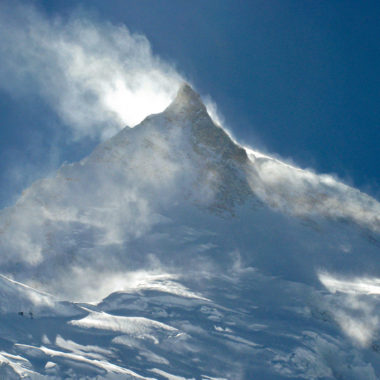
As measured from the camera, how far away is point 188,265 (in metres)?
55.1

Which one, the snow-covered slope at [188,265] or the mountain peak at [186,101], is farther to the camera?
the mountain peak at [186,101]

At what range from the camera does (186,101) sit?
77750mm

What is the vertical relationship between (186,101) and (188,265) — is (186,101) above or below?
above

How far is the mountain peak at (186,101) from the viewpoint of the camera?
7644 centimetres

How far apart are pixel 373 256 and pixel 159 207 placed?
25.3m

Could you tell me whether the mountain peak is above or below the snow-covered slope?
above

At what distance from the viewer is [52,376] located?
1777 inches

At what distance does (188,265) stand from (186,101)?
101 feet

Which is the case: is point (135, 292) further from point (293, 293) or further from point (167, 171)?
point (167, 171)

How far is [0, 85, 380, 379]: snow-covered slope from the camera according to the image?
150 feet

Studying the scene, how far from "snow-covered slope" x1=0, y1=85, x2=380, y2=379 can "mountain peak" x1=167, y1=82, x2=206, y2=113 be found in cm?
17

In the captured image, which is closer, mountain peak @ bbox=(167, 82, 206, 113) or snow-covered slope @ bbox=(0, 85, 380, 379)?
snow-covered slope @ bbox=(0, 85, 380, 379)

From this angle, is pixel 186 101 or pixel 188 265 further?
pixel 186 101

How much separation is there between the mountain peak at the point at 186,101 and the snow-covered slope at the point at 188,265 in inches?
6.7
